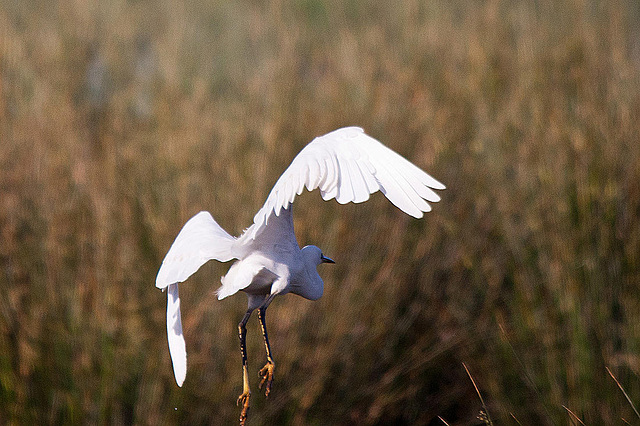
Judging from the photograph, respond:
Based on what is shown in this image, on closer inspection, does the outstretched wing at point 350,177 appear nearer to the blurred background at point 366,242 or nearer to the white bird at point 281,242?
the white bird at point 281,242

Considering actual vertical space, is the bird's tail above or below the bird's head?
below

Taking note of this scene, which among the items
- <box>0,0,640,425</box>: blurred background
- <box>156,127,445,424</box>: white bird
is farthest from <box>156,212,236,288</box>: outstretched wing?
<box>0,0,640,425</box>: blurred background

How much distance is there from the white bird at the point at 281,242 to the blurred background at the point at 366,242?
102 cm

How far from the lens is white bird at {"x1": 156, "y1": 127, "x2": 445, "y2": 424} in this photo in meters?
0.77

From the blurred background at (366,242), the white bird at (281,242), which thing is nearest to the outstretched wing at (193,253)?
the white bird at (281,242)

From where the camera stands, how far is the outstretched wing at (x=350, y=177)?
0.76 metres

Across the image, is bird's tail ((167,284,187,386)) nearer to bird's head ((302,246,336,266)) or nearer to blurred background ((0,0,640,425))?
bird's head ((302,246,336,266))

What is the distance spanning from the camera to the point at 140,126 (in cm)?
276

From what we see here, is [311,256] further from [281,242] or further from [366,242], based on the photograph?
[366,242]

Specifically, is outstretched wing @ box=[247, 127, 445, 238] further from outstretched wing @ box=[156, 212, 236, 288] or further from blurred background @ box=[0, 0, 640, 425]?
blurred background @ box=[0, 0, 640, 425]

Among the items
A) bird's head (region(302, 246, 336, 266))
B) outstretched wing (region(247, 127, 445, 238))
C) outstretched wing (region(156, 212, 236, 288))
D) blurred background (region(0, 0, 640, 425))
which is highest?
outstretched wing (region(247, 127, 445, 238))

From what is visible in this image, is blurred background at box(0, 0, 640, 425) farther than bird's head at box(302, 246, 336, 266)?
Yes

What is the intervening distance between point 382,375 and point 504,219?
0.60 metres

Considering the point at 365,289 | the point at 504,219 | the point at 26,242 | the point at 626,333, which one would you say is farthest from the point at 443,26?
the point at 26,242
